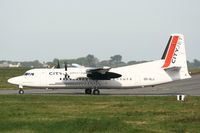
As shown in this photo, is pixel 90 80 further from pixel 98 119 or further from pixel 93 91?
A: pixel 98 119

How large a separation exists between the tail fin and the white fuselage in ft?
2.30

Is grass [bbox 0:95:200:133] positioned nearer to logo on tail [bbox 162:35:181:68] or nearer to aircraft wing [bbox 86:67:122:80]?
aircraft wing [bbox 86:67:122:80]

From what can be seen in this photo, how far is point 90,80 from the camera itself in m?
51.8

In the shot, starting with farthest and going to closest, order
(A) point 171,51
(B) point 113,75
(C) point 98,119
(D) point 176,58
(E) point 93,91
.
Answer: (A) point 171,51
(D) point 176,58
(E) point 93,91
(B) point 113,75
(C) point 98,119

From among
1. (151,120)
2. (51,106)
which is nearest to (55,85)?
(51,106)

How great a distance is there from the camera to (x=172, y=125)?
76.0 ft

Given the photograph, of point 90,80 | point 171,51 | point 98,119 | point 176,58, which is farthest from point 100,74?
point 98,119

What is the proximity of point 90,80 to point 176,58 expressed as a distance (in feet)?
32.5

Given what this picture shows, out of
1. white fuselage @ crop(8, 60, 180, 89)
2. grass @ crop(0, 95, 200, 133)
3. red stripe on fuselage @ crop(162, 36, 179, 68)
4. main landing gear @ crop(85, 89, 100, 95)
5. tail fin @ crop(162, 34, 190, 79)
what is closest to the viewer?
grass @ crop(0, 95, 200, 133)

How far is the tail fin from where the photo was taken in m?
51.7

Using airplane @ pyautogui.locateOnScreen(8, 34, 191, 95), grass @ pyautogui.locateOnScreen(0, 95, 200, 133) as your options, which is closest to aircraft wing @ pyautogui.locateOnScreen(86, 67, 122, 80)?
airplane @ pyautogui.locateOnScreen(8, 34, 191, 95)

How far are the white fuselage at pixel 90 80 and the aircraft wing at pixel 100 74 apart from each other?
1.26 feet

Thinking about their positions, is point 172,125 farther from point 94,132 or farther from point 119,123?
point 94,132

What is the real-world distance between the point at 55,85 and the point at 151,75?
34.6 feet
